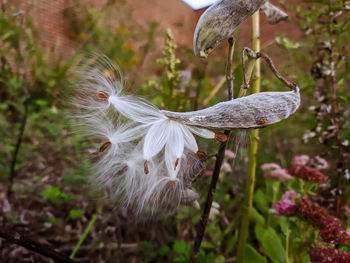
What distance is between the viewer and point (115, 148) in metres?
0.68

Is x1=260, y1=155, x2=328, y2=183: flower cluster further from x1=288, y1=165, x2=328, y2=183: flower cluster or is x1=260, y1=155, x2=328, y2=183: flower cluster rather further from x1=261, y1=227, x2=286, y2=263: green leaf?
x1=261, y1=227, x2=286, y2=263: green leaf

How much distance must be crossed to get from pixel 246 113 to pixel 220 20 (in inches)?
7.2

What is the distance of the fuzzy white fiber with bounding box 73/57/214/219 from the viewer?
616 mm

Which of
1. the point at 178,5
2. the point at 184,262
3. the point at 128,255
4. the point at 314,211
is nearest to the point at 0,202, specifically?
the point at 128,255

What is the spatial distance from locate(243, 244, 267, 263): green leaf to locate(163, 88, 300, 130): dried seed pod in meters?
0.61

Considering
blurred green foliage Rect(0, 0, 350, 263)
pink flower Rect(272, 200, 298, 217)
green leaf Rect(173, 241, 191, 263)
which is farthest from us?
green leaf Rect(173, 241, 191, 263)

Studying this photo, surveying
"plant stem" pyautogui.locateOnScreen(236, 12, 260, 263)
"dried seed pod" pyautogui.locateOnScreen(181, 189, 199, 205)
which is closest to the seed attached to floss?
"dried seed pod" pyautogui.locateOnScreen(181, 189, 199, 205)

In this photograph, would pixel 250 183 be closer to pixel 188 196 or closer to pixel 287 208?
pixel 287 208

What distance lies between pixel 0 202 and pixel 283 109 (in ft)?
5.05

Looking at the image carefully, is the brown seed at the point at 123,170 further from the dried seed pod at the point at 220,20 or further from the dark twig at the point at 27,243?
the dried seed pod at the point at 220,20

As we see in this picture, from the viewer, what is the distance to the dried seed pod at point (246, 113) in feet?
1.40

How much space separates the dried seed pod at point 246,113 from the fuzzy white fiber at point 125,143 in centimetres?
15

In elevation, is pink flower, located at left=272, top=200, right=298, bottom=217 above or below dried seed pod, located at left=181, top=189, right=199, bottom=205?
below

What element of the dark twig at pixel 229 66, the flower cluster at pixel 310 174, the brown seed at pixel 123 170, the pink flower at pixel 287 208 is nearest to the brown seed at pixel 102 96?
the brown seed at pixel 123 170
